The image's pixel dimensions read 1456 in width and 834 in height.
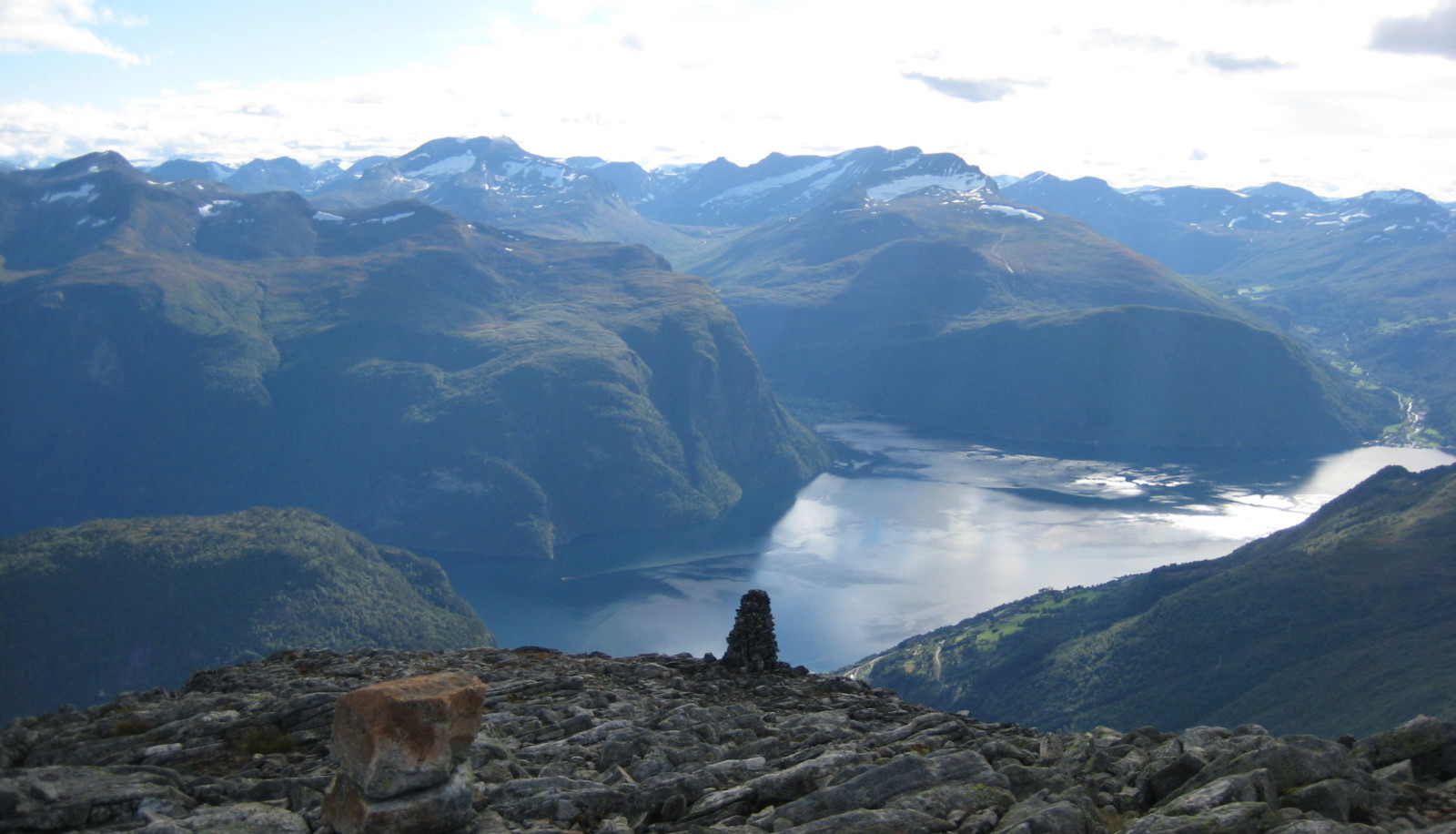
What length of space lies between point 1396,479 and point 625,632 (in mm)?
103043

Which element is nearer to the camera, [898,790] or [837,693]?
[898,790]

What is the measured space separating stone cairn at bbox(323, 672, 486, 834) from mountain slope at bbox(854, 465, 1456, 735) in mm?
78758

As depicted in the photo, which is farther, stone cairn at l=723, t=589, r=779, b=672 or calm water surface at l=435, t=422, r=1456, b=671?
calm water surface at l=435, t=422, r=1456, b=671

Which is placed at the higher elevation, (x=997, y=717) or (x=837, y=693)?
(x=837, y=693)

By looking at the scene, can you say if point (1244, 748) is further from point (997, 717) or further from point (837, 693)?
point (997, 717)

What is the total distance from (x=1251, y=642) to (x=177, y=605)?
A: 12241 centimetres

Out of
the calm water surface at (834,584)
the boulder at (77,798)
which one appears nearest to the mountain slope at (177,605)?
the calm water surface at (834,584)

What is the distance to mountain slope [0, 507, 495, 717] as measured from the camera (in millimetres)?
125250

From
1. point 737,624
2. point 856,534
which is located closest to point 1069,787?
point 737,624

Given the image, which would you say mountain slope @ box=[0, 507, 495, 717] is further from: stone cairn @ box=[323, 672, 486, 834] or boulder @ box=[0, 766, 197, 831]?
stone cairn @ box=[323, 672, 486, 834]

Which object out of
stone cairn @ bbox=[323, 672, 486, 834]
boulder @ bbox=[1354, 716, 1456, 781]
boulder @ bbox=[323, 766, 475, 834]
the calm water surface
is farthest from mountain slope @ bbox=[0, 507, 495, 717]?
boulder @ bbox=[1354, 716, 1456, 781]

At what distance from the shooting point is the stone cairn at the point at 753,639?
35.3 metres

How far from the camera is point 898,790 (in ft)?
63.3

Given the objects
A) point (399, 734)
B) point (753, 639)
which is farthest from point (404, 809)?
point (753, 639)
